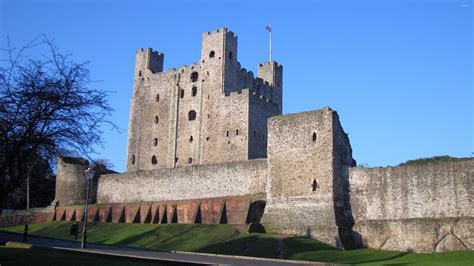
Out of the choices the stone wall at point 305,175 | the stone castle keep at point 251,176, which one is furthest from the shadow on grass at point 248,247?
the stone castle keep at point 251,176

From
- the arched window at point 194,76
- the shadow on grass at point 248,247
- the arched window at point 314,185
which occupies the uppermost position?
the arched window at point 194,76

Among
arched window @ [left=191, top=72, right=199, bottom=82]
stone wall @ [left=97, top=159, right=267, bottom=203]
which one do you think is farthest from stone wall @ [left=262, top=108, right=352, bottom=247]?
arched window @ [left=191, top=72, right=199, bottom=82]

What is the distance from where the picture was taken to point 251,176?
3728 centimetres

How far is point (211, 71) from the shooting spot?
55.4 m

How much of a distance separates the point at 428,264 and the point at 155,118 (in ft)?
133

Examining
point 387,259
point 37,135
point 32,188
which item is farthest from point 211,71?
point 37,135

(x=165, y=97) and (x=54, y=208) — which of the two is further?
(x=165, y=97)

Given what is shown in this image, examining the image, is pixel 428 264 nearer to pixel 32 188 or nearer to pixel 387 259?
pixel 387 259

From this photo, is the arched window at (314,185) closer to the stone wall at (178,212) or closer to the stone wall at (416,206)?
the stone wall at (416,206)

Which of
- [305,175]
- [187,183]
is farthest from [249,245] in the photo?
[187,183]

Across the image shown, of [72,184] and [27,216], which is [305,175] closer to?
[72,184]

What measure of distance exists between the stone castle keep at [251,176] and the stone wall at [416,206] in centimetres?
5

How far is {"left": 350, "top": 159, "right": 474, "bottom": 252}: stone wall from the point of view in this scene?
2777 centimetres

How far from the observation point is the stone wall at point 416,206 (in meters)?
27.8
